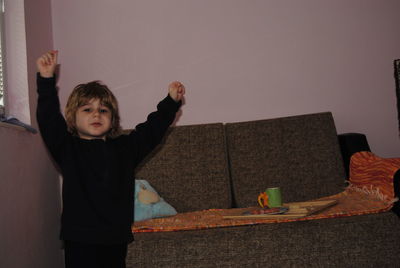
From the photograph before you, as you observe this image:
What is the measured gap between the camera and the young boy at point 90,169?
1540 mm

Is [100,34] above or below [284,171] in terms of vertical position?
above

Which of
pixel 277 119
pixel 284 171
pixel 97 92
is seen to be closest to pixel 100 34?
pixel 97 92

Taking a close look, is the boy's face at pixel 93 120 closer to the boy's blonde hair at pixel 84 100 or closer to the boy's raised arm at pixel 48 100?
the boy's blonde hair at pixel 84 100

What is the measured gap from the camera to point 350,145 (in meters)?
2.40

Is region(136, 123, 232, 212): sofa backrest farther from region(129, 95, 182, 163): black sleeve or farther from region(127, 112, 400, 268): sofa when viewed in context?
region(129, 95, 182, 163): black sleeve

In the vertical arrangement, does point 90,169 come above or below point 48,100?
below

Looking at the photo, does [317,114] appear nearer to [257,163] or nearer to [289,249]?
[257,163]

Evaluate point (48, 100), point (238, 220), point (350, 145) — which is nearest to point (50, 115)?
point (48, 100)

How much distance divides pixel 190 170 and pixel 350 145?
866mm

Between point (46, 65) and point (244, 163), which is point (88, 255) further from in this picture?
point (244, 163)

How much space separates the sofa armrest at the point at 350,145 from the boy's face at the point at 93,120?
1312 millimetres

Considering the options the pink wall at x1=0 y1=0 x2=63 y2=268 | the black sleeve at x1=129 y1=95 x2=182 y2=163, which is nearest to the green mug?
the black sleeve at x1=129 y1=95 x2=182 y2=163

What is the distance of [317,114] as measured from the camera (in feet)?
8.07

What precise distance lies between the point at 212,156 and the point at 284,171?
38 cm
